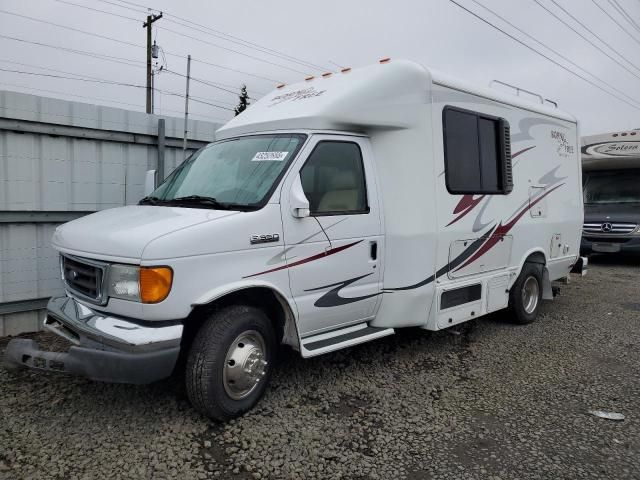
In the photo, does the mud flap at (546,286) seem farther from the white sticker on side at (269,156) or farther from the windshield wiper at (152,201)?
the windshield wiper at (152,201)

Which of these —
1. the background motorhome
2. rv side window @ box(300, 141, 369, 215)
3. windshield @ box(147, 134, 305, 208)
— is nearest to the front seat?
rv side window @ box(300, 141, 369, 215)

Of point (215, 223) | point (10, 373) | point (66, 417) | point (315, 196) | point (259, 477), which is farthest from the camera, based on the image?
point (10, 373)

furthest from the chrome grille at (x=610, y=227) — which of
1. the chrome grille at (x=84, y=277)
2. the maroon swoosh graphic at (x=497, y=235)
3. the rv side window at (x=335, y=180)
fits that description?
the chrome grille at (x=84, y=277)

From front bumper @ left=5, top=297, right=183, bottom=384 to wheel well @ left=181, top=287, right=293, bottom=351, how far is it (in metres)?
0.30

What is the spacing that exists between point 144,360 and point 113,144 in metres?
3.81

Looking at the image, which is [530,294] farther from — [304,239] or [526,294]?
[304,239]

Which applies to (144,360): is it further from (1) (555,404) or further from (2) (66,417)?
(1) (555,404)

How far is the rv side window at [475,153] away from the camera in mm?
5125

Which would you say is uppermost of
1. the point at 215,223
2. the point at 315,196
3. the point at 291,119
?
the point at 291,119

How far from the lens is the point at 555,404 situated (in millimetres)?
4188

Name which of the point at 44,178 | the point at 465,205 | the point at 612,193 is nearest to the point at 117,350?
the point at 44,178

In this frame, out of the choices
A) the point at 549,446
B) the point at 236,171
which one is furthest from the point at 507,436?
the point at 236,171

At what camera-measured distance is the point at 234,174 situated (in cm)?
421

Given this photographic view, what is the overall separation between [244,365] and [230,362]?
11 centimetres
